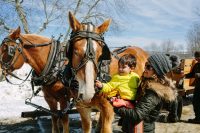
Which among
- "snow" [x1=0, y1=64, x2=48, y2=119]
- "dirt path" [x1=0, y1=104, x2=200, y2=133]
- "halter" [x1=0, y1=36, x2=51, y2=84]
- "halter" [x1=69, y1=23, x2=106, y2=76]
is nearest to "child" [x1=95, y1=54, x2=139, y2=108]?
"halter" [x1=69, y1=23, x2=106, y2=76]

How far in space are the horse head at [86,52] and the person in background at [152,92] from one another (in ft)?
1.65

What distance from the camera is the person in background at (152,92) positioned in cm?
302

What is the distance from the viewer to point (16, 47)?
5480 mm

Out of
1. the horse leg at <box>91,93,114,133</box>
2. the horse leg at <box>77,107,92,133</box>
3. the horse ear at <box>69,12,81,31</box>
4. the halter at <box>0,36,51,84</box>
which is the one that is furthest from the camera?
the halter at <box>0,36,51,84</box>

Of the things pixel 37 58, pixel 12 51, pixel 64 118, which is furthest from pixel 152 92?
pixel 12 51

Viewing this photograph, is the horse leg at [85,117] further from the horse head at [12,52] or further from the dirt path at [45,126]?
the dirt path at [45,126]

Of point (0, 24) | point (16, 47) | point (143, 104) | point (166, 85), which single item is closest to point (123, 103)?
point (143, 104)

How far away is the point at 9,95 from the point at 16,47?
27.6 feet

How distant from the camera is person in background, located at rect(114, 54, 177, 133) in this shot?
9.91ft

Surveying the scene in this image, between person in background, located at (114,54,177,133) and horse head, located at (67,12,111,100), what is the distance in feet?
1.65

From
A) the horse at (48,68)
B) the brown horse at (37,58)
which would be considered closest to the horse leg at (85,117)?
the horse at (48,68)

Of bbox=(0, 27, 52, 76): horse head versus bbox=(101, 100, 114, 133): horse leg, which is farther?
bbox=(0, 27, 52, 76): horse head

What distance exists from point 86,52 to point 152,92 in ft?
3.19

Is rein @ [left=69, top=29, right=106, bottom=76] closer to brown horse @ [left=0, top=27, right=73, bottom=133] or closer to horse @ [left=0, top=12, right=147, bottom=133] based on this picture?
horse @ [left=0, top=12, right=147, bottom=133]
